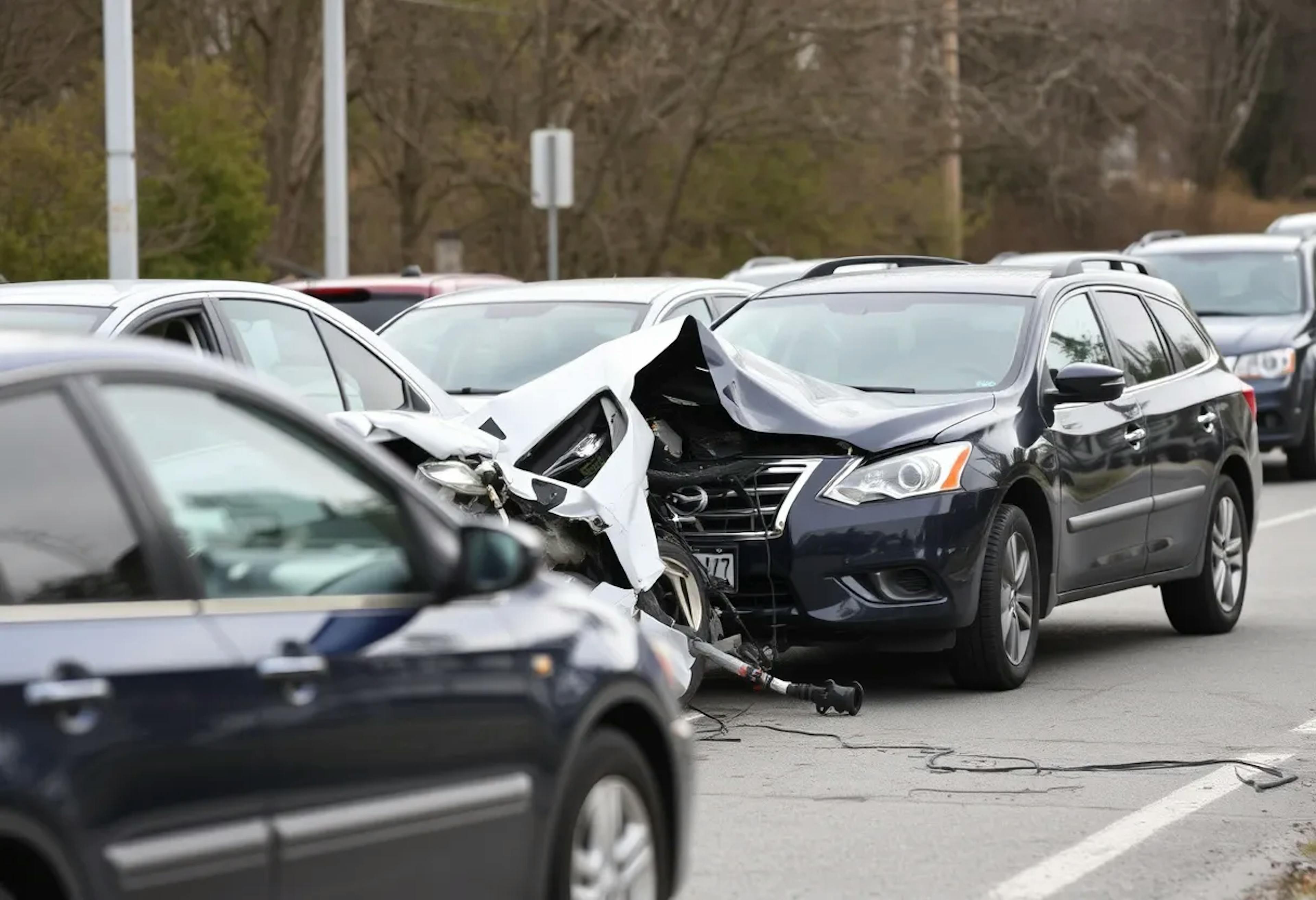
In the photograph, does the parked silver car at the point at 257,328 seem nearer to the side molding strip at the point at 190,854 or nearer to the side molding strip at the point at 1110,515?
the side molding strip at the point at 1110,515

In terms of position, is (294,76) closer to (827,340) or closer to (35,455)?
(827,340)

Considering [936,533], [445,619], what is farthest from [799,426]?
[445,619]

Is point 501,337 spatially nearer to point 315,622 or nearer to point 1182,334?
point 1182,334

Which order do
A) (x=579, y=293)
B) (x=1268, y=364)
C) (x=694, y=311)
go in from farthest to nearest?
(x=1268, y=364)
(x=694, y=311)
(x=579, y=293)

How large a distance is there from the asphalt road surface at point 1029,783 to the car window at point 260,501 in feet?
6.05

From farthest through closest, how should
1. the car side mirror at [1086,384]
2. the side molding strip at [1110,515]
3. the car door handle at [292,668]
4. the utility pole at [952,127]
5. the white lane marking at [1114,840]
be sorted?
1. the utility pole at [952,127]
2. the side molding strip at [1110,515]
3. the car side mirror at [1086,384]
4. the white lane marking at [1114,840]
5. the car door handle at [292,668]

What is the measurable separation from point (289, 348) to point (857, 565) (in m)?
2.19

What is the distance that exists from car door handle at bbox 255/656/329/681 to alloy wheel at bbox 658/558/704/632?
15.5 ft

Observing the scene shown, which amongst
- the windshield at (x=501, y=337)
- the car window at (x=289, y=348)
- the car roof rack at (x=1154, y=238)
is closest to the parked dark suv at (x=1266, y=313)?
the car roof rack at (x=1154, y=238)

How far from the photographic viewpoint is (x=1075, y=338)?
10.5 meters

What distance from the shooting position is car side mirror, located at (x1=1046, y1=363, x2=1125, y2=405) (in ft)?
32.3

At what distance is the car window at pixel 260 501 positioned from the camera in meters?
4.15

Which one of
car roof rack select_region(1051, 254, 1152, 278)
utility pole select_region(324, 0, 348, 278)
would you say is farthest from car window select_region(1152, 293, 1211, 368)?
utility pole select_region(324, 0, 348, 278)

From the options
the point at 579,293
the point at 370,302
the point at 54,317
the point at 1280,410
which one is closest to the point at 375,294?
the point at 370,302
